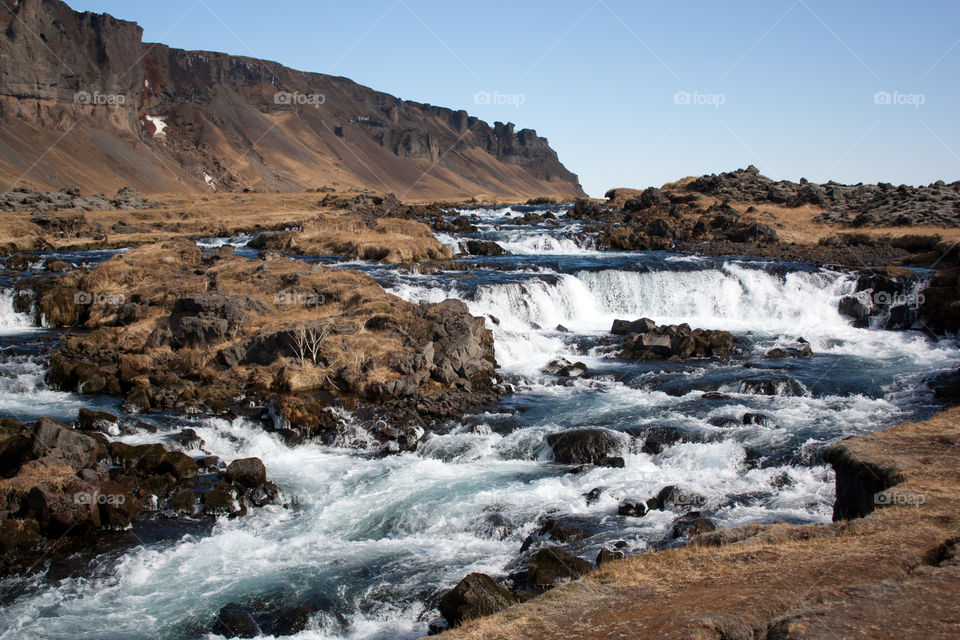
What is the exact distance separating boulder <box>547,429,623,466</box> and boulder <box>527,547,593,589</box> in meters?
5.67

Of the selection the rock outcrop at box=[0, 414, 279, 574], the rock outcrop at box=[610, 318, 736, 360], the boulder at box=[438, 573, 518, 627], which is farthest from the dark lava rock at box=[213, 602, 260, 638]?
the rock outcrop at box=[610, 318, 736, 360]

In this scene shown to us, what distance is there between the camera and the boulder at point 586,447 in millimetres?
17156

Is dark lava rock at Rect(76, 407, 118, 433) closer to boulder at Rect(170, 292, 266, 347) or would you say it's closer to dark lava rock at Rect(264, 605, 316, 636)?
boulder at Rect(170, 292, 266, 347)

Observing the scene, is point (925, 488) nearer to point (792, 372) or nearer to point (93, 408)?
point (792, 372)

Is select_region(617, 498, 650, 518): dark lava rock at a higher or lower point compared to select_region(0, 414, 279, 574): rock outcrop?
lower

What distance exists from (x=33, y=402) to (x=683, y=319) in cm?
2736

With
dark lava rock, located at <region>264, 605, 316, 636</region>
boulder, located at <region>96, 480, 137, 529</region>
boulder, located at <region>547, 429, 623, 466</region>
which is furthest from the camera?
boulder, located at <region>547, 429, 623, 466</region>

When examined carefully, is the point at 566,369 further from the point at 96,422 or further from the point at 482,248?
the point at 482,248

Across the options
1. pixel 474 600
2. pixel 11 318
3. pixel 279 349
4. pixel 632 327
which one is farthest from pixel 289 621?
pixel 11 318

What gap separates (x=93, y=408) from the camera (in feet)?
61.9

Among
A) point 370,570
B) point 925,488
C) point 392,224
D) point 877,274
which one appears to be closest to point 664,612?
point 925,488

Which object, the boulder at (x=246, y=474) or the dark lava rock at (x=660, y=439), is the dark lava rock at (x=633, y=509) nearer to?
the dark lava rock at (x=660, y=439)

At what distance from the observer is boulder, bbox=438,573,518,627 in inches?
374

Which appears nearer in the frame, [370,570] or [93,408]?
[370,570]
